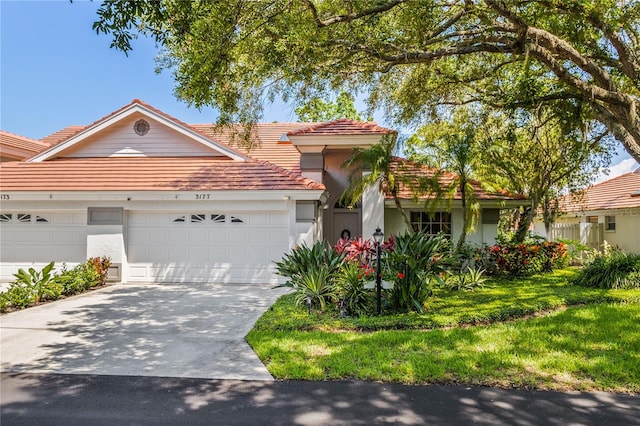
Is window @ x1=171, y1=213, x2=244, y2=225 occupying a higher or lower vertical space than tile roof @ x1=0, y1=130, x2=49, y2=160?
lower

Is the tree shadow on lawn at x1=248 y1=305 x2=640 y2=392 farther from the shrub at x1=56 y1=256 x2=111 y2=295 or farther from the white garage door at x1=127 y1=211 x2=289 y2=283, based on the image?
the shrub at x1=56 y1=256 x2=111 y2=295

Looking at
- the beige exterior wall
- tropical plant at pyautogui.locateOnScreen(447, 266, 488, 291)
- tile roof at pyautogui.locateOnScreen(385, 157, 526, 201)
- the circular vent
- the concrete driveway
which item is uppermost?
the circular vent

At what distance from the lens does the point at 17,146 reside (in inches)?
589

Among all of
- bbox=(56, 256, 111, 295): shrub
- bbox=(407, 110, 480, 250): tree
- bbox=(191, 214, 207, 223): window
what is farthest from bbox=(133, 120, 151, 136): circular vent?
bbox=(407, 110, 480, 250): tree

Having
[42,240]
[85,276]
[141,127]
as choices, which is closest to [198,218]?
[85,276]

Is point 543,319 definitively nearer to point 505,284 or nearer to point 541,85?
point 505,284

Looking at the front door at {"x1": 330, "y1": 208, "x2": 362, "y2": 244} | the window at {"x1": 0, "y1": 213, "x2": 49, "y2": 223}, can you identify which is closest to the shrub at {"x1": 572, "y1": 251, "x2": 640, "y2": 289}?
the front door at {"x1": 330, "y1": 208, "x2": 362, "y2": 244}

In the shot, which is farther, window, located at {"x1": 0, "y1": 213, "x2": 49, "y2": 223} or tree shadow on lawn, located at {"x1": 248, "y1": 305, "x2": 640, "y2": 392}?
window, located at {"x1": 0, "y1": 213, "x2": 49, "y2": 223}

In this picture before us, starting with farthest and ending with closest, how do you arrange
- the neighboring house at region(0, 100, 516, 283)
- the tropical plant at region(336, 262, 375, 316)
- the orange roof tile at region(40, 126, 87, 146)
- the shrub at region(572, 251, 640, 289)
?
the orange roof tile at region(40, 126, 87, 146) → the neighboring house at region(0, 100, 516, 283) → the shrub at region(572, 251, 640, 289) → the tropical plant at region(336, 262, 375, 316)

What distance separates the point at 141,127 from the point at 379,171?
8514mm

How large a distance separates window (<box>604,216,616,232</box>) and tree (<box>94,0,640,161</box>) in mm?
10820

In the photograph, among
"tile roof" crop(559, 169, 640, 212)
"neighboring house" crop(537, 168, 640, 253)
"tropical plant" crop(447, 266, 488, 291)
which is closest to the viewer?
"tropical plant" crop(447, 266, 488, 291)

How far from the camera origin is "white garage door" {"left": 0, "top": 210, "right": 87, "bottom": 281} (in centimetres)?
1215

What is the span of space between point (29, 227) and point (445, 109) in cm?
1385
